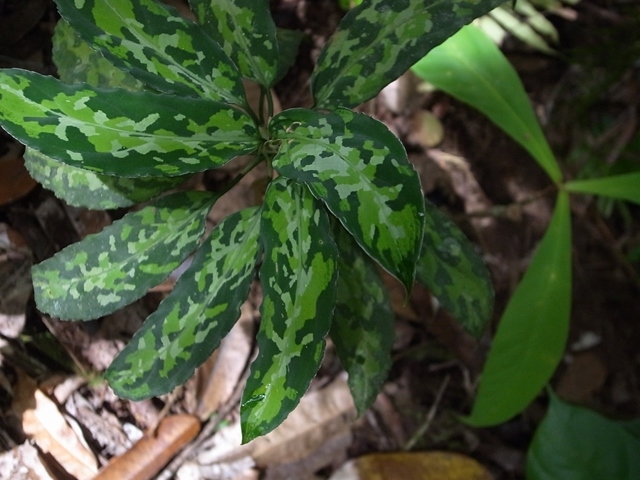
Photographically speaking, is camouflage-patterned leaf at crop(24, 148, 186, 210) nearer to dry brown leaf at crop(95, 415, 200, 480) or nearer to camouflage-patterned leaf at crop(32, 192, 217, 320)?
camouflage-patterned leaf at crop(32, 192, 217, 320)

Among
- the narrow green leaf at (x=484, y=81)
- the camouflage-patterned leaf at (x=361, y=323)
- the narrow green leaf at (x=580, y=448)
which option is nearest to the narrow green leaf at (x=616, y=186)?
the narrow green leaf at (x=484, y=81)

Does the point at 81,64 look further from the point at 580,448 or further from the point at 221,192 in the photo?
the point at 580,448

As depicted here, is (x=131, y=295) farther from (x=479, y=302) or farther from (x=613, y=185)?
(x=613, y=185)

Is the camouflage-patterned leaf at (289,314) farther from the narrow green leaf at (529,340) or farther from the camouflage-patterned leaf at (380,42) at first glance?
the narrow green leaf at (529,340)

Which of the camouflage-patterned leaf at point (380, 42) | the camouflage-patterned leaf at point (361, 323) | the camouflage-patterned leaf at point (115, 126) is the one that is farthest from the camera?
the camouflage-patterned leaf at point (361, 323)

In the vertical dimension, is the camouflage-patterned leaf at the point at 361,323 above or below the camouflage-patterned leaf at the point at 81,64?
below

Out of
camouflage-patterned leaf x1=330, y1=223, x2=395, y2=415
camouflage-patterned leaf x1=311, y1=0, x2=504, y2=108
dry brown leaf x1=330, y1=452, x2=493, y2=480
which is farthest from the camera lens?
dry brown leaf x1=330, y1=452, x2=493, y2=480

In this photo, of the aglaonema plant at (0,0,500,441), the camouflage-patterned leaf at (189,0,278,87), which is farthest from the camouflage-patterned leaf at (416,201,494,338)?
the camouflage-patterned leaf at (189,0,278,87)
